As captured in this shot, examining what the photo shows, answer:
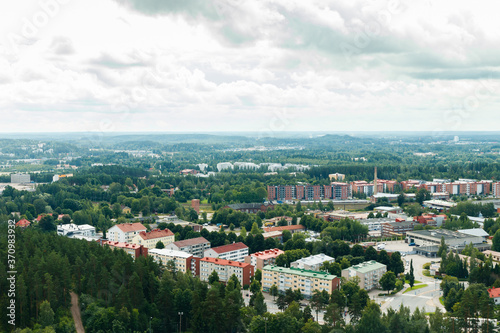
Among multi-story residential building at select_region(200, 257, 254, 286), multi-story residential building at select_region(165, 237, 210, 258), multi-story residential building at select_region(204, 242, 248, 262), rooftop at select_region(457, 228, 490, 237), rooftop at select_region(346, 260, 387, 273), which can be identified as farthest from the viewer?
rooftop at select_region(457, 228, 490, 237)

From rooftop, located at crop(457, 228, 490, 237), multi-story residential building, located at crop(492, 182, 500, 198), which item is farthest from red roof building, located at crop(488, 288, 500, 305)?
multi-story residential building, located at crop(492, 182, 500, 198)

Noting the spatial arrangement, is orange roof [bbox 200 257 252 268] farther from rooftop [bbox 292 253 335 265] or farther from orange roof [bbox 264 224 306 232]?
orange roof [bbox 264 224 306 232]

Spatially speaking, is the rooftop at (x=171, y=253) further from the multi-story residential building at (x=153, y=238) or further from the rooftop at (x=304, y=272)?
the rooftop at (x=304, y=272)

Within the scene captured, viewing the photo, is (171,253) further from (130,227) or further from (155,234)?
(130,227)

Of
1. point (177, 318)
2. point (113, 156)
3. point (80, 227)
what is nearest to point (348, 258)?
point (177, 318)

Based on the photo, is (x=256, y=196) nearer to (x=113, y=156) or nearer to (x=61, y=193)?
(x=61, y=193)
